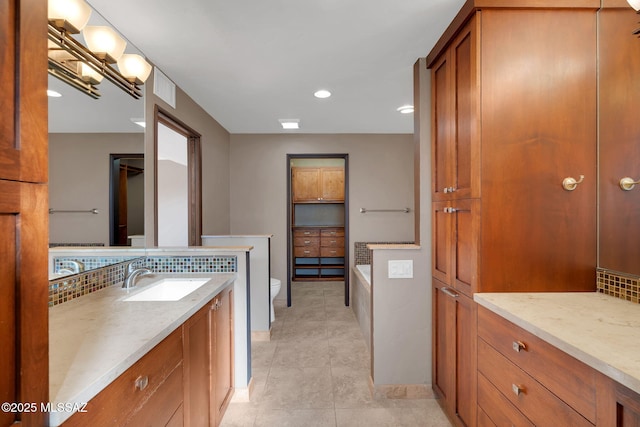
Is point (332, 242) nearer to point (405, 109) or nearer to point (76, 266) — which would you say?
point (405, 109)

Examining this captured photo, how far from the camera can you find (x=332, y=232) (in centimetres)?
544

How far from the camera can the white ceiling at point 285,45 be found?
1511 millimetres

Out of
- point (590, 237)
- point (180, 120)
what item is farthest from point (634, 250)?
point (180, 120)

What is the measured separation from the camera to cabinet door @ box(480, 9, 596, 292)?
140cm

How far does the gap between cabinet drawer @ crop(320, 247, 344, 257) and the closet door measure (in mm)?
4843

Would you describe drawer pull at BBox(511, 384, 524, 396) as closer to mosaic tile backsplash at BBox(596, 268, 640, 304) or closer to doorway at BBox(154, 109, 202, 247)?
mosaic tile backsplash at BBox(596, 268, 640, 304)

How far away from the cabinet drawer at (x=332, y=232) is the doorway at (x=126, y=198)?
12.3 ft

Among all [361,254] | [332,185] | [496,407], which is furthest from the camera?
[332,185]

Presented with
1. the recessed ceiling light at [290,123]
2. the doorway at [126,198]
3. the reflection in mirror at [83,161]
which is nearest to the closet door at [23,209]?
the reflection in mirror at [83,161]

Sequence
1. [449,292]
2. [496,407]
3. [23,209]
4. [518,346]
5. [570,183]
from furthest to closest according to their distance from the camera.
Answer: [449,292], [570,183], [496,407], [518,346], [23,209]

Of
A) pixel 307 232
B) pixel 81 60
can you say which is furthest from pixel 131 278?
pixel 307 232

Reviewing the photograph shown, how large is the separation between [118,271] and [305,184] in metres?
3.90

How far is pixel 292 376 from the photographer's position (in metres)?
2.32

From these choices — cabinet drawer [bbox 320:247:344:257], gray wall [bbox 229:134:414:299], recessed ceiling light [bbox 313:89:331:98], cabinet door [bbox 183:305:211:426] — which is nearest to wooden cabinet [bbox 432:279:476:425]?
cabinet door [bbox 183:305:211:426]
